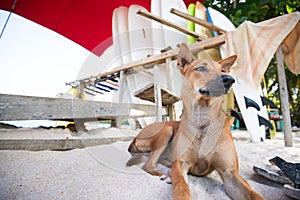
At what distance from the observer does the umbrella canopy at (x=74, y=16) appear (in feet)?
3.37

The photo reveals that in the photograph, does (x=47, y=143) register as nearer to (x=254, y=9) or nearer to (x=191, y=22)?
(x=191, y=22)

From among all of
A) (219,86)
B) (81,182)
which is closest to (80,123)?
(81,182)

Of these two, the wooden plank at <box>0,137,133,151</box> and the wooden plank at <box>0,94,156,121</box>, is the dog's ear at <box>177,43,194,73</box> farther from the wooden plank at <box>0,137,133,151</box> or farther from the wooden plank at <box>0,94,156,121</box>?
the wooden plank at <box>0,137,133,151</box>

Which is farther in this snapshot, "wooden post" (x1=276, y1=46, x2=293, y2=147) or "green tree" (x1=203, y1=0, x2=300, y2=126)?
"green tree" (x1=203, y1=0, x2=300, y2=126)

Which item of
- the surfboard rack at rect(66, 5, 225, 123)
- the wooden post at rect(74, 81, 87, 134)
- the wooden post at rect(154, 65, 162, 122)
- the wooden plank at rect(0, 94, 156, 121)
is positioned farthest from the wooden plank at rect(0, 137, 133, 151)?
the wooden post at rect(154, 65, 162, 122)

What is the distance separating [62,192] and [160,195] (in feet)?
1.32

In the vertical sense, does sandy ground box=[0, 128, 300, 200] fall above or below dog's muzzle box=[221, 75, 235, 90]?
below

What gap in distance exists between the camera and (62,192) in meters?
0.66

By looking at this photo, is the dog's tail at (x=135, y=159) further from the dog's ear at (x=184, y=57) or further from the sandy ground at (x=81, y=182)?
the dog's ear at (x=184, y=57)

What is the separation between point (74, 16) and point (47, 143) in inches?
39.5

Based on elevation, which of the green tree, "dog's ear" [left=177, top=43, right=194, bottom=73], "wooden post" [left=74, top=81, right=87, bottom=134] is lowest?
"wooden post" [left=74, top=81, right=87, bottom=134]

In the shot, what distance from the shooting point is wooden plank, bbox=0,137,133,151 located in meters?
1.06

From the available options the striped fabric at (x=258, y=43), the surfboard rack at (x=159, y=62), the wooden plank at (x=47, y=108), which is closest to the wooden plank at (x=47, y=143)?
the wooden plank at (x=47, y=108)

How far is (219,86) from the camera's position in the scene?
91 cm
